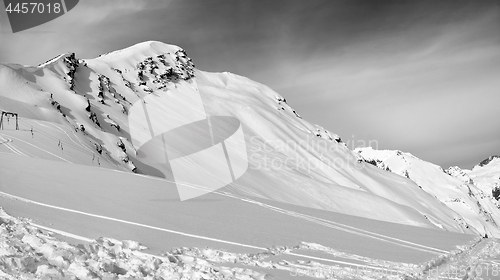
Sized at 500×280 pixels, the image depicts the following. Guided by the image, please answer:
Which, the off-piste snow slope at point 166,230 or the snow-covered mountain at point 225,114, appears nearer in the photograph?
the off-piste snow slope at point 166,230

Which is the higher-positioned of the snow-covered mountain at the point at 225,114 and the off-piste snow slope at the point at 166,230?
the snow-covered mountain at the point at 225,114

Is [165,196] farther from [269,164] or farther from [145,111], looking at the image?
[145,111]

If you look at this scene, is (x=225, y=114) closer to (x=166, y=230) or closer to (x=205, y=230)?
(x=205, y=230)

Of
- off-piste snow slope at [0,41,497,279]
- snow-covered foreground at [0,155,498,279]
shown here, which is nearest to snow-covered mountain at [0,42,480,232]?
off-piste snow slope at [0,41,497,279]

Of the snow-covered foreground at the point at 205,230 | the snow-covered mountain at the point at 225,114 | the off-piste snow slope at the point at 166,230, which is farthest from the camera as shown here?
the snow-covered mountain at the point at 225,114

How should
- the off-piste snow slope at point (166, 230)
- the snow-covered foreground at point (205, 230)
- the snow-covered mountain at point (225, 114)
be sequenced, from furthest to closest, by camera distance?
the snow-covered mountain at point (225, 114) < the snow-covered foreground at point (205, 230) < the off-piste snow slope at point (166, 230)

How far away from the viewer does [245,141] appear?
92250 mm

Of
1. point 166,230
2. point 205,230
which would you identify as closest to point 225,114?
point 205,230

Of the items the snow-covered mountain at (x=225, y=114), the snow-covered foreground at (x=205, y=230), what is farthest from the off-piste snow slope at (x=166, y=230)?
the snow-covered mountain at (x=225, y=114)

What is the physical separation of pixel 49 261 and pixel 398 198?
314 feet


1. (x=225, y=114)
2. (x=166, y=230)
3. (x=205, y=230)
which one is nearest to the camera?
(x=166, y=230)

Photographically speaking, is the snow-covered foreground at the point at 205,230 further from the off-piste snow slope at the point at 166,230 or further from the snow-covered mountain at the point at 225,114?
the snow-covered mountain at the point at 225,114

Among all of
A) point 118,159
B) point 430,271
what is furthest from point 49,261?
point 118,159

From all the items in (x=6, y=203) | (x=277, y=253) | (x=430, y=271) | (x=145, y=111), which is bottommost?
(x=430, y=271)
